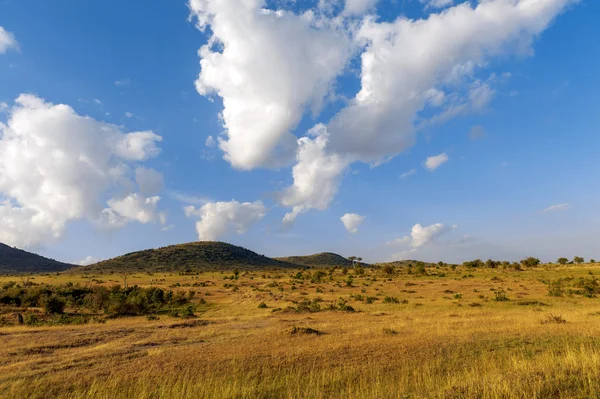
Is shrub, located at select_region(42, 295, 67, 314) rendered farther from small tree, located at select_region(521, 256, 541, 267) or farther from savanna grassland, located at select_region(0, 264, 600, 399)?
small tree, located at select_region(521, 256, 541, 267)

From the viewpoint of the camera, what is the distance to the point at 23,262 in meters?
153

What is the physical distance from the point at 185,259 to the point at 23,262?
83.8 m

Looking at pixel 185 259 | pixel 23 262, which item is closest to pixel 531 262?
pixel 185 259

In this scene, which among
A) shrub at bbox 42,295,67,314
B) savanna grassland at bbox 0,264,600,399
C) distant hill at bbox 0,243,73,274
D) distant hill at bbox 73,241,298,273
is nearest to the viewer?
savanna grassland at bbox 0,264,600,399

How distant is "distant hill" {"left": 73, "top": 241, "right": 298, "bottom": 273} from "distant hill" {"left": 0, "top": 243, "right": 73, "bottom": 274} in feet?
138

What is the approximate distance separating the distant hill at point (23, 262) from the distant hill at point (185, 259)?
42085 mm

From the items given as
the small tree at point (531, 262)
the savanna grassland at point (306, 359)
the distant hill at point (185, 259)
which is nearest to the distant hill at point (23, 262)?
the distant hill at point (185, 259)

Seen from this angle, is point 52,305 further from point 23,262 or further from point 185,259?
point 23,262

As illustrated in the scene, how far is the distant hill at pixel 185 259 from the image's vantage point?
11443 cm

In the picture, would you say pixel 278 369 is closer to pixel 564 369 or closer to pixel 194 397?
pixel 194 397

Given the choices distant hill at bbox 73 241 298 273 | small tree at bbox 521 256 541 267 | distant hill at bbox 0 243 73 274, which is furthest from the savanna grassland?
distant hill at bbox 0 243 73 274

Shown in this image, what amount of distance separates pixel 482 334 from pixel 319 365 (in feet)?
30.7

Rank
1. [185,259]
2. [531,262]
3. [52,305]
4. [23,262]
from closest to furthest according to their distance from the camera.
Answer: [52,305] < [531,262] < [185,259] < [23,262]

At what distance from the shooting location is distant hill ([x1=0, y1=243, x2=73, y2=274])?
465ft
